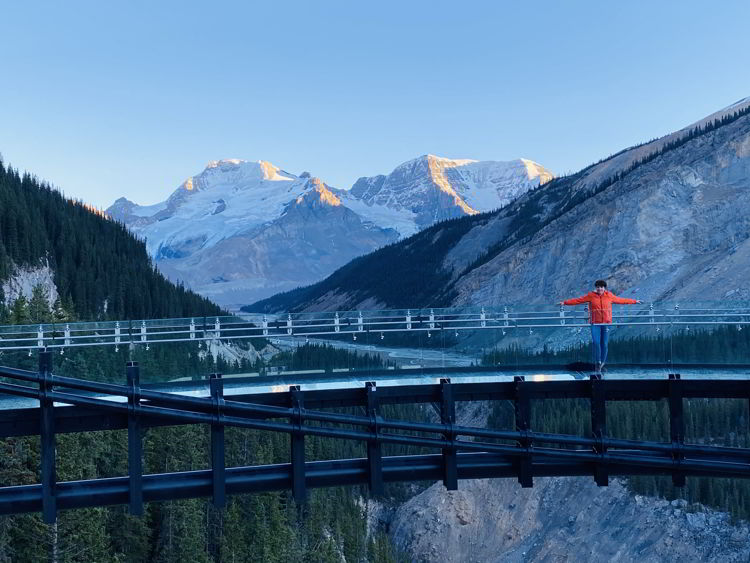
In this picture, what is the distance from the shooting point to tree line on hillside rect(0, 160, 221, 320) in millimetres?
127875

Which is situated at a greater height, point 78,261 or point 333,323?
point 78,261

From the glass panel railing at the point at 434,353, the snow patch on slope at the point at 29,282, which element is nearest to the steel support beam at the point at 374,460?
the glass panel railing at the point at 434,353

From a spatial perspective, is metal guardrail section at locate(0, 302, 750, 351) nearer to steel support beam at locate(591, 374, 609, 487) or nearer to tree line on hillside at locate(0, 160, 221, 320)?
steel support beam at locate(591, 374, 609, 487)

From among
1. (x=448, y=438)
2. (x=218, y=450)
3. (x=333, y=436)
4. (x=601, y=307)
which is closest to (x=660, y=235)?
(x=601, y=307)

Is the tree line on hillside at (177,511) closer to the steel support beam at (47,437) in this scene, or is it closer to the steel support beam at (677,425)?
the steel support beam at (47,437)

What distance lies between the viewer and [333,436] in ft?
58.0

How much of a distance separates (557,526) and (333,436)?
8919 centimetres

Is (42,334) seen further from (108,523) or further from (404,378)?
(108,523)

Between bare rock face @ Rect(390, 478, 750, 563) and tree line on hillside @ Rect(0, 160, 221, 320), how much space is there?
55452 millimetres

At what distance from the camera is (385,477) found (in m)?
18.4

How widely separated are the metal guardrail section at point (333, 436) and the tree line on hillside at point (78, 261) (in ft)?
352

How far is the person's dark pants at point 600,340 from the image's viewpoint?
67.3ft

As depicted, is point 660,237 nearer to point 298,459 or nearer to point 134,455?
point 298,459

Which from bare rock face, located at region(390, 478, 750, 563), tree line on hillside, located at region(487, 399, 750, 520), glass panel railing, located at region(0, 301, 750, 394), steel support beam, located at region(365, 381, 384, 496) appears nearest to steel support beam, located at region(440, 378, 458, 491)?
steel support beam, located at region(365, 381, 384, 496)
